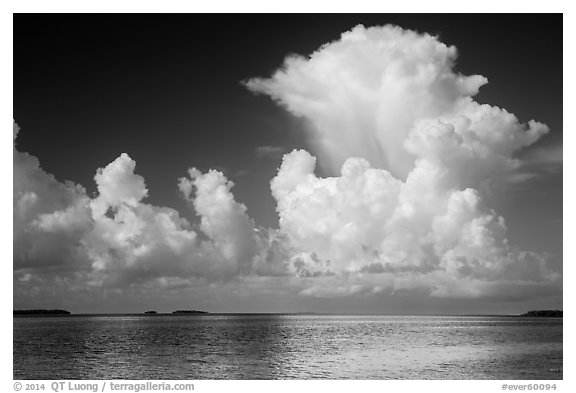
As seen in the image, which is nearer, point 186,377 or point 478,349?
point 186,377

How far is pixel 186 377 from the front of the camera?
54.7 meters

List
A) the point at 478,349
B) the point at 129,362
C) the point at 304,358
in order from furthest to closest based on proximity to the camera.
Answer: the point at 478,349
the point at 304,358
the point at 129,362
